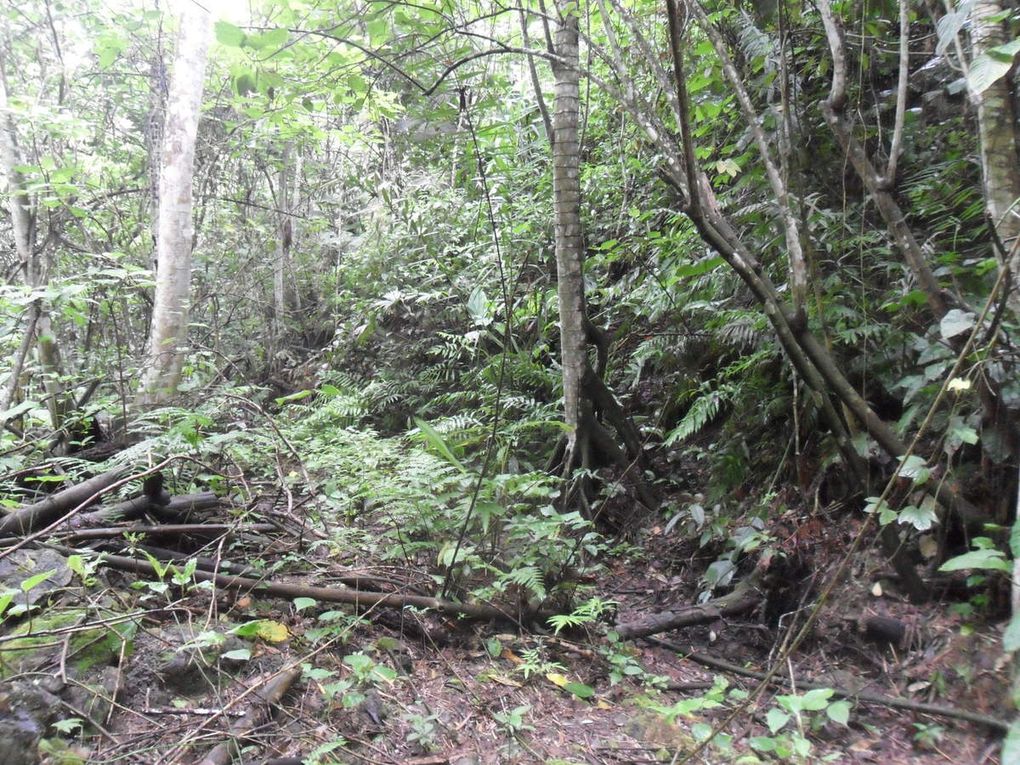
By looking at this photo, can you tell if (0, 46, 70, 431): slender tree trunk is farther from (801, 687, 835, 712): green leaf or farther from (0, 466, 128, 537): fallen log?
(801, 687, 835, 712): green leaf

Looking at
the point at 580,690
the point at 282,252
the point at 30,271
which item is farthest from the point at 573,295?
the point at 282,252

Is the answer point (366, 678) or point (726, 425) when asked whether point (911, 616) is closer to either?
point (726, 425)

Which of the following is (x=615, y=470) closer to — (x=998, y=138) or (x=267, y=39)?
(x=998, y=138)

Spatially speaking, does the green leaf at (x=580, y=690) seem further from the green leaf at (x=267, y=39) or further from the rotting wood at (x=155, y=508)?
the green leaf at (x=267, y=39)

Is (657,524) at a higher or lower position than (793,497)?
lower

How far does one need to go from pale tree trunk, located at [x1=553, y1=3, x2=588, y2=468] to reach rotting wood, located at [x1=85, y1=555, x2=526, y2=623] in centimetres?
172

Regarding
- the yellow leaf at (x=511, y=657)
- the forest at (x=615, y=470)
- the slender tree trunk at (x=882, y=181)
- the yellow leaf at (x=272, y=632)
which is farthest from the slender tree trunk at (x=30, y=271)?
the slender tree trunk at (x=882, y=181)

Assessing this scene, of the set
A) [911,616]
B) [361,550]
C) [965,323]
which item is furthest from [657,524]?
[965,323]

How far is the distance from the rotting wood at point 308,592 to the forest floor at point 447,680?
65 millimetres

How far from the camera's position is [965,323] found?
9.00ft

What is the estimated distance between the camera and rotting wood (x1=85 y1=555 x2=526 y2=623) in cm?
329

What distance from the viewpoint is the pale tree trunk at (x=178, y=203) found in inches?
231

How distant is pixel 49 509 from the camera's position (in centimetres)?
346

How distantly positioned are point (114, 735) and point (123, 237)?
292 inches
